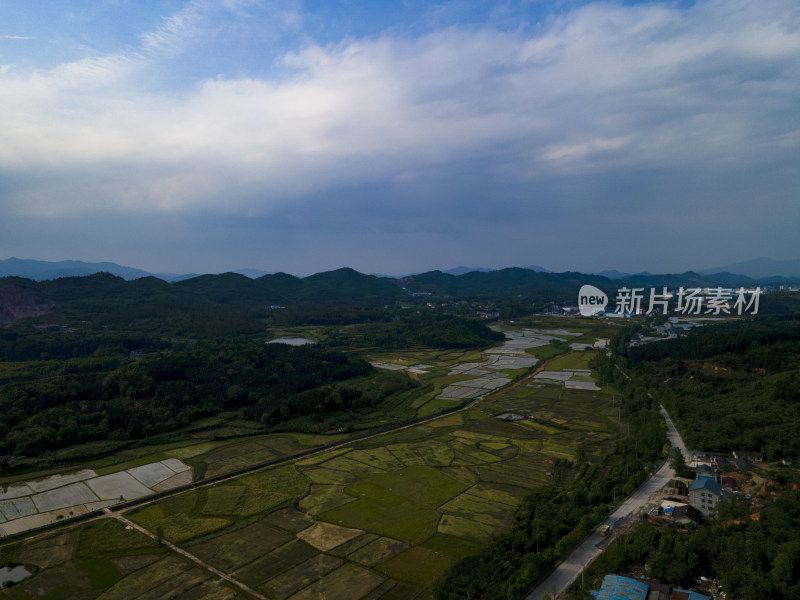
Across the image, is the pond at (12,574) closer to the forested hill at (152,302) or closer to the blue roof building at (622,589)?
the blue roof building at (622,589)

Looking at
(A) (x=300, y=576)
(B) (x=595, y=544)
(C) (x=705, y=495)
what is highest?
(C) (x=705, y=495)

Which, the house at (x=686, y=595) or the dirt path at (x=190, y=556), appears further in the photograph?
the dirt path at (x=190, y=556)

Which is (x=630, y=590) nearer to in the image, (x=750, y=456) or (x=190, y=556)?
(x=750, y=456)

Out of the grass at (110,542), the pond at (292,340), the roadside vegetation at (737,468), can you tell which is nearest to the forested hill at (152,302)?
the pond at (292,340)

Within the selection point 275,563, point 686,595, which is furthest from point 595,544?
point 275,563

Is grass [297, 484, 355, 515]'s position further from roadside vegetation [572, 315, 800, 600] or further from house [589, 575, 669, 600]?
house [589, 575, 669, 600]

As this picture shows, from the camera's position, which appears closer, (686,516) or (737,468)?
(686,516)
